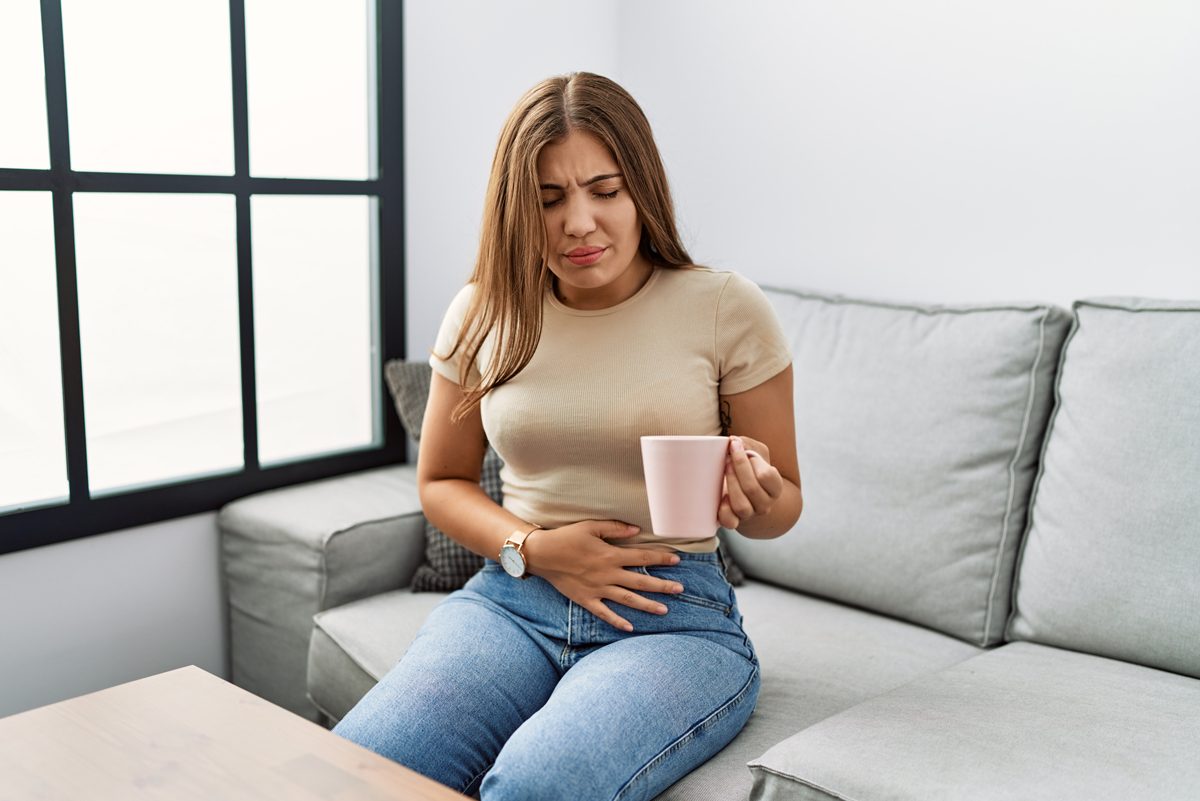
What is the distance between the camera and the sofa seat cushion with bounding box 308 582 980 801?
4.85 ft

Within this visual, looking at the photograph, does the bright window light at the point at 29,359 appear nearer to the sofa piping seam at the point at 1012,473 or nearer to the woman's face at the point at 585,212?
the woman's face at the point at 585,212

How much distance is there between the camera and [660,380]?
4.56 feet

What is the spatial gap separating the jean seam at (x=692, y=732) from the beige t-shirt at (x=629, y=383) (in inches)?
7.0

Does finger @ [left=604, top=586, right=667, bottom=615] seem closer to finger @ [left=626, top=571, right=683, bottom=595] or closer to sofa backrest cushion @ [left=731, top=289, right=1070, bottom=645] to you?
finger @ [left=626, top=571, right=683, bottom=595]

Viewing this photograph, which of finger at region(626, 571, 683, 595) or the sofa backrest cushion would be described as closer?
finger at region(626, 571, 683, 595)

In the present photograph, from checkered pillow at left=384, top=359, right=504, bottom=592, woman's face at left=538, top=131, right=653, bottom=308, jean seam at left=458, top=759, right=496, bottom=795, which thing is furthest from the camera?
checkered pillow at left=384, top=359, right=504, bottom=592

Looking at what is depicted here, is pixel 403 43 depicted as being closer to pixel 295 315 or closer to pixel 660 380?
pixel 295 315

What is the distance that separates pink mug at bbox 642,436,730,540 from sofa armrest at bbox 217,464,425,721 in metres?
0.90

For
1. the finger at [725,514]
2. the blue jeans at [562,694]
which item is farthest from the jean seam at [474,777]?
the finger at [725,514]

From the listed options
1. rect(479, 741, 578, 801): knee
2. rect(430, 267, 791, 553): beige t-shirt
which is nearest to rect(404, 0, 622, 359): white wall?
rect(430, 267, 791, 553): beige t-shirt

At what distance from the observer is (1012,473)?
5.71 ft

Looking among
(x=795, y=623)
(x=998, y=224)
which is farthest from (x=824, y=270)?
(x=795, y=623)

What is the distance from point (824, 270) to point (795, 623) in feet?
2.58

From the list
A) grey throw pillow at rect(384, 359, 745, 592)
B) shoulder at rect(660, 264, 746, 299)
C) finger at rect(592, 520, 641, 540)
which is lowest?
grey throw pillow at rect(384, 359, 745, 592)
